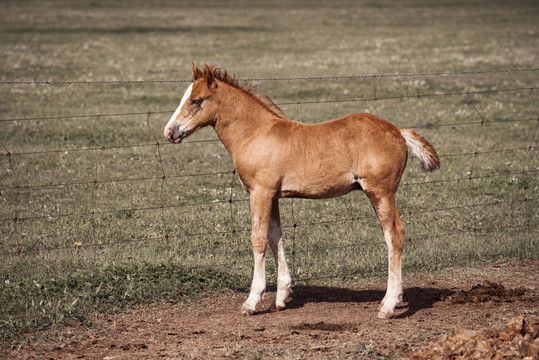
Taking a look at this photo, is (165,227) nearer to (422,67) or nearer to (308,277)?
(308,277)

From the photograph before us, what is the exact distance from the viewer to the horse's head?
27.2 ft

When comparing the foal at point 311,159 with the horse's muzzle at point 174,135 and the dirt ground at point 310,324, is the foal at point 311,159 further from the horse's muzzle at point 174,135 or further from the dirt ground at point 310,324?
the dirt ground at point 310,324

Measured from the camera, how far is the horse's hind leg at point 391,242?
8219 millimetres

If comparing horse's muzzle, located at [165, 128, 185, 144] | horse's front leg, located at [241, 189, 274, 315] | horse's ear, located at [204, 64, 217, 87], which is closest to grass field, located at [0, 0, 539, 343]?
horse's muzzle, located at [165, 128, 185, 144]

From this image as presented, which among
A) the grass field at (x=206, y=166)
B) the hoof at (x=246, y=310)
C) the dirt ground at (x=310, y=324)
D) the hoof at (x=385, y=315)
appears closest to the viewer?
the dirt ground at (x=310, y=324)

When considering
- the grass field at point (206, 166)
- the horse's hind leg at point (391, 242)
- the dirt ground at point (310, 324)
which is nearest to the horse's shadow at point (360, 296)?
the dirt ground at point (310, 324)

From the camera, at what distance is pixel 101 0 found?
62031 mm

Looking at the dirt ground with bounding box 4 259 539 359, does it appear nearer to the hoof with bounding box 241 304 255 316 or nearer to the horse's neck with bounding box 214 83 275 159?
the hoof with bounding box 241 304 255 316

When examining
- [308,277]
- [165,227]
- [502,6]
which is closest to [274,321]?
[308,277]

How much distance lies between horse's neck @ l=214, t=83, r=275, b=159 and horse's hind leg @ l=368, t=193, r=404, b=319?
1.61 m

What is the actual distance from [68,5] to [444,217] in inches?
2009

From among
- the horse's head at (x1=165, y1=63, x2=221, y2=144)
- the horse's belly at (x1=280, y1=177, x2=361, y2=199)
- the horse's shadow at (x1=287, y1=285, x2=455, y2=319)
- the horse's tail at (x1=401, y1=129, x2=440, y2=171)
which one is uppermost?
the horse's head at (x1=165, y1=63, x2=221, y2=144)

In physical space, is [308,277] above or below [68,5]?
below

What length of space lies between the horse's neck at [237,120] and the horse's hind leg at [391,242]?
161cm
